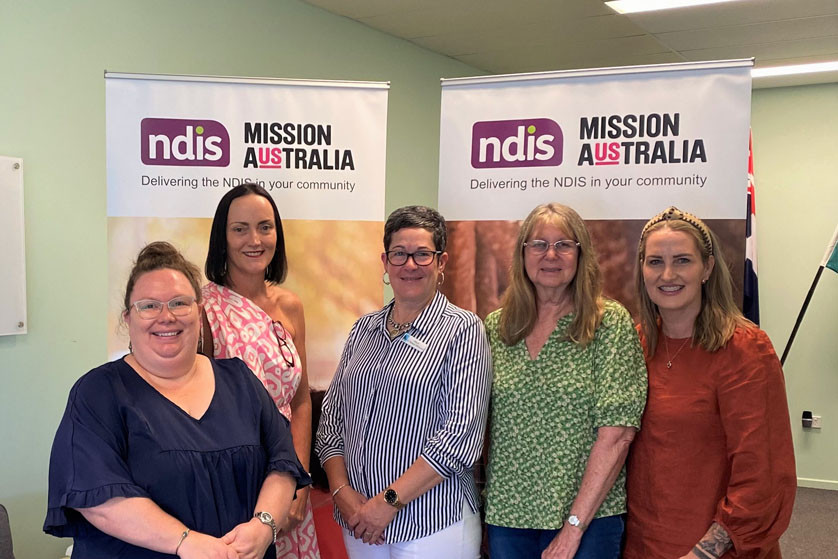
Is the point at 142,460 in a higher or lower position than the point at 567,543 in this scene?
higher

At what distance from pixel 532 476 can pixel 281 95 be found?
5.45ft

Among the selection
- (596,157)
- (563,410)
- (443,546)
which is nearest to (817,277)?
(596,157)

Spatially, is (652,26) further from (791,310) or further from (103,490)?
(103,490)

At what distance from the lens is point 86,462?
1630 mm

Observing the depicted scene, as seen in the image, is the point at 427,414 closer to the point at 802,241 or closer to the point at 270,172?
the point at 270,172

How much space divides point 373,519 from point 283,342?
658 millimetres

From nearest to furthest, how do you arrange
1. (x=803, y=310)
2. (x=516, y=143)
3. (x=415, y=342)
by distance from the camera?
(x=415, y=342), (x=516, y=143), (x=803, y=310)

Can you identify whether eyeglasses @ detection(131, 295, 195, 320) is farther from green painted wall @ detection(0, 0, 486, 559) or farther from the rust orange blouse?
green painted wall @ detection(0, 0, 486, 559)

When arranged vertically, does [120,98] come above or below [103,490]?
above

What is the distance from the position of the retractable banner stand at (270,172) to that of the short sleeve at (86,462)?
3.23 ft

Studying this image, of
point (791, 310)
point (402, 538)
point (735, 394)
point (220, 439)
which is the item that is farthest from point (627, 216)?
point (791, 310)

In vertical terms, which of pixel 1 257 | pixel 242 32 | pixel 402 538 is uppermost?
pixel 242 32

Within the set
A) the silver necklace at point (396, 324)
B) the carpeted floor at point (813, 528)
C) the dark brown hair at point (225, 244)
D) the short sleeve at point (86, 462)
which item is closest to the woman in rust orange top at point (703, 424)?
the silver necklace at point (396, 324)

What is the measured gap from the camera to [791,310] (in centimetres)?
617
